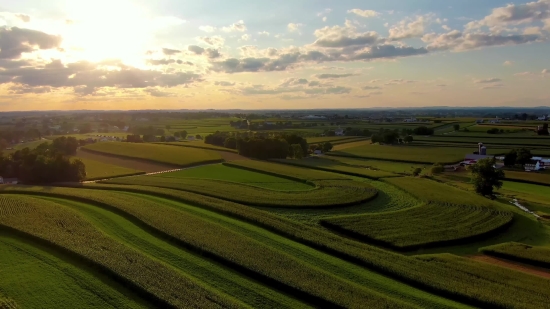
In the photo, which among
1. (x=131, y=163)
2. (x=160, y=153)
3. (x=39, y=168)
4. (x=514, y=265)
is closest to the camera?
(x=514, y=265)

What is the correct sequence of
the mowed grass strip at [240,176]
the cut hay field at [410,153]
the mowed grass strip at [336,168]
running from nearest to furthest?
the mowed grass strip at [240,176]
the mowed grass strip at [336,168]
the cut hay field at [410,153]

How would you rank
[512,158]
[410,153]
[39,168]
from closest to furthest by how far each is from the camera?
[39,168]
[512,158]
[410,153]

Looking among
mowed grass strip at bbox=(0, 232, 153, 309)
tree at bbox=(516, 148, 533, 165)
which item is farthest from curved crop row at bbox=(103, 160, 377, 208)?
tree at bbox=(516, 148, 533, 165)

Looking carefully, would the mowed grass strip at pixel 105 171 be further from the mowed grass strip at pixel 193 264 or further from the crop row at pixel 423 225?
the crop row at pixel 423 225

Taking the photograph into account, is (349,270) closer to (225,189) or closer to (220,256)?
(220,256)

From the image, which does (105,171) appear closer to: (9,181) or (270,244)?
(9,181)

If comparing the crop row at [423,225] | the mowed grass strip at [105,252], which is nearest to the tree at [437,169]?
the crop row at [423,225]

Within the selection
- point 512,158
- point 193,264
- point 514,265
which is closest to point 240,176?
point 193,264
